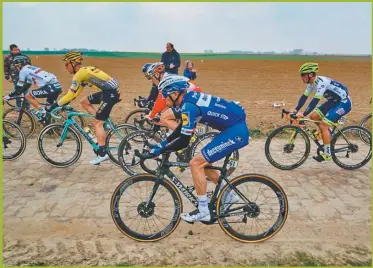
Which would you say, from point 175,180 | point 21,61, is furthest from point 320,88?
point 21,61

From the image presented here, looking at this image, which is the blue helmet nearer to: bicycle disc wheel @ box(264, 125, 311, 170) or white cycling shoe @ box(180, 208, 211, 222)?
white cycling shoe @ box(180, 208, 211, 222)

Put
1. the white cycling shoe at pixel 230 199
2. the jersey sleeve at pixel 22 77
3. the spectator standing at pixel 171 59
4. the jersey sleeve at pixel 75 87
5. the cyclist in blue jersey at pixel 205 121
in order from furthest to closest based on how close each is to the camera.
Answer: the spectator standing at pixel 171 59
the jersey sleeve at pixel 22 77
the jersey sleeve at pixel 75 87
the white cycling shoe at pixel 230 199
the cyclist in blue jersey at pixel 205 121

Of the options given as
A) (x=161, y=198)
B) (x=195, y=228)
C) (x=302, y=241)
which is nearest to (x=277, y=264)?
(x=302, y=241)

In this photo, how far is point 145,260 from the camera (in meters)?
5.02

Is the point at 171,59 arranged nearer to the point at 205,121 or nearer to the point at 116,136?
the point at 116,136

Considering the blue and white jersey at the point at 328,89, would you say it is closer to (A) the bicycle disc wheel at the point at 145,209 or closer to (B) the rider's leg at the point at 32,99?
(A) the bicycle disc wheel at the point at 145,209

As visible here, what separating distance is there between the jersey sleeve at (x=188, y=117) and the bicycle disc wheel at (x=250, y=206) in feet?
3.21

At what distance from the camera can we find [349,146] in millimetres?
8500

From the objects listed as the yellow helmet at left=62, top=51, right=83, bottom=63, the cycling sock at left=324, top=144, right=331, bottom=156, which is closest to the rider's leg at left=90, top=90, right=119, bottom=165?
the yellow helmet at left=62, top=51, right=83, bottom=63

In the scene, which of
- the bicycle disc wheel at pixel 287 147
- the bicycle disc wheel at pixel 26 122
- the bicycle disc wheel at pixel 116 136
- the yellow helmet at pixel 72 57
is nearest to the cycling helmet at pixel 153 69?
the bicycle disc wheel at pixel 116 136

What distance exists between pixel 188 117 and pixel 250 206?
5.29ft

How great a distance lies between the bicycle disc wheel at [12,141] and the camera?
889 cm

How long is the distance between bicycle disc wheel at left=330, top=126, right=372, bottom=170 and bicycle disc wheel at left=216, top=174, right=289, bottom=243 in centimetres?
348

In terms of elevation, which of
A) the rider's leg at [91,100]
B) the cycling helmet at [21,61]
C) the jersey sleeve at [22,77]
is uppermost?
the cycling helmet at [21,61]
